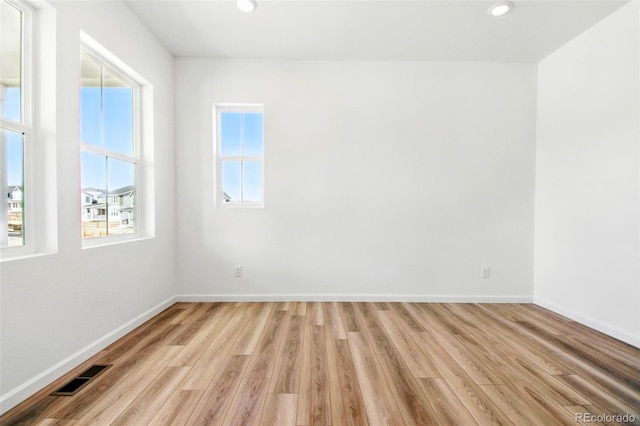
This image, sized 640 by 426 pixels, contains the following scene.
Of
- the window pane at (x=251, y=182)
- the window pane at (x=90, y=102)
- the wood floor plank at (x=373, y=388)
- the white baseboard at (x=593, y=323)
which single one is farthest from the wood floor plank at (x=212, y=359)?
the white baseboard at (x=593, y=323)

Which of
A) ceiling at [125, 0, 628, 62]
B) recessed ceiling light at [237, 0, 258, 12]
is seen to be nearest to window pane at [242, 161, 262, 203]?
ceiling at [125, 0, 628, 62]

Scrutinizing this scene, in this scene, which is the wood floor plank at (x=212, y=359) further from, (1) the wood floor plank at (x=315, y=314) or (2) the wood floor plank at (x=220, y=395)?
(1) the wood floor plank at (x=315, y=314)

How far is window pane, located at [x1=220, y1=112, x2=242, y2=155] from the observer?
3.27 m

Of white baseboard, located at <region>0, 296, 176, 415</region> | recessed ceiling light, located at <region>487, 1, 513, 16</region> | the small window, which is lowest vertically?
white baseboard, located at <region>0, 296, 176, 415</region>

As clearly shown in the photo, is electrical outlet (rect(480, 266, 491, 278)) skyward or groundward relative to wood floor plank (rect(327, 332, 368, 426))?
skyward

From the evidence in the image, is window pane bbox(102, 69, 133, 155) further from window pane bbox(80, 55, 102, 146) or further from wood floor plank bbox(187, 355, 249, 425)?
wood floor plank bbox(187, 355, 249, 425)

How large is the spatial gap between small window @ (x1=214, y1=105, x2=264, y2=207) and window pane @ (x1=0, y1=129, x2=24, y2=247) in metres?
1.76

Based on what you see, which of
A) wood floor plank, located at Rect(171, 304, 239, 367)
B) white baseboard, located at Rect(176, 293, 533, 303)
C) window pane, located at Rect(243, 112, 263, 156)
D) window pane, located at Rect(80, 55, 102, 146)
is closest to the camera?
wood floor plank, located at Rect(171, 304, 239, 367)

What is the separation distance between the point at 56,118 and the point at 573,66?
4.57 metres

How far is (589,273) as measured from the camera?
8.31 ft

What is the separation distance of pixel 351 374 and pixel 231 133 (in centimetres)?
290

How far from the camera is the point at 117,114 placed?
244 cm

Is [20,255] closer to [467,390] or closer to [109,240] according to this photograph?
[109,240]

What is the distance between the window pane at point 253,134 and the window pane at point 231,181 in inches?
9.4
